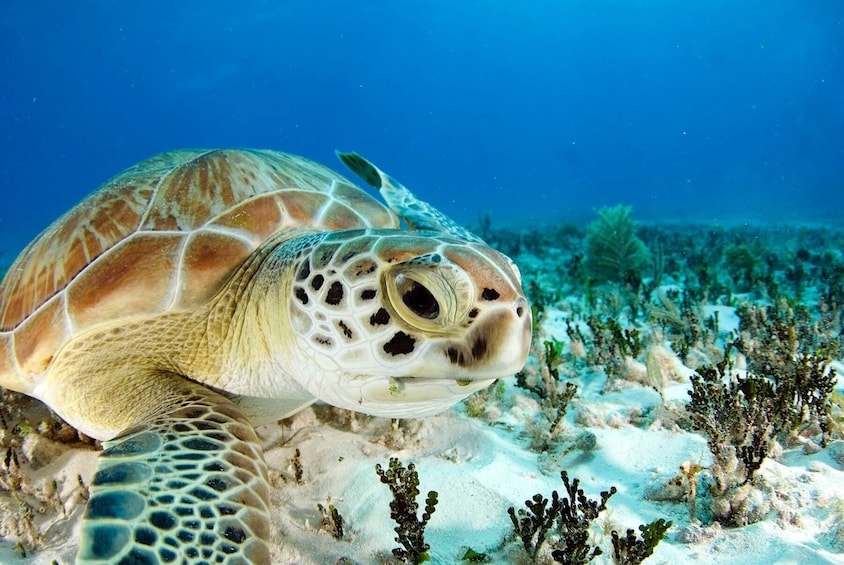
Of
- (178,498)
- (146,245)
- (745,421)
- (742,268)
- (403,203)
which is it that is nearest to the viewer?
(178,498)

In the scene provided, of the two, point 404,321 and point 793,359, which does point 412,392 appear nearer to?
point 404,321

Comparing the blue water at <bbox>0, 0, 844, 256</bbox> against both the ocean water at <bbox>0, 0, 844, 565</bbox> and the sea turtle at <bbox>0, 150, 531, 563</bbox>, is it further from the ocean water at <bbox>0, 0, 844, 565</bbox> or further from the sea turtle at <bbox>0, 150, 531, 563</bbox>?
the sea turtle at <bbox>0, 150, 531, 563</bbox>

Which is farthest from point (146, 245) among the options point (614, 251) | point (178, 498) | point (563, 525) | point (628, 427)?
point (614, 251)

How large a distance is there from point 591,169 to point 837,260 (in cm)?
7940

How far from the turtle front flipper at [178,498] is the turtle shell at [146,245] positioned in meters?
0.65

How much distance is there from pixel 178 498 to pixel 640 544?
4.51 feet

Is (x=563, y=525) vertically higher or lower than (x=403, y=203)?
lower

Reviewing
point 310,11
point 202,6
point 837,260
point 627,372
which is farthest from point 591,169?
point 627,372

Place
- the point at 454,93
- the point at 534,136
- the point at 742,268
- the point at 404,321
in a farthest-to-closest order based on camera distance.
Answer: the point at 534,136 < the point at 454,93 < the point at 742,268 < the point at 404,321

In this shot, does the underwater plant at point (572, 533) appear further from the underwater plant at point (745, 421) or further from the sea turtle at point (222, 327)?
the sea turtle at point (222, 327)

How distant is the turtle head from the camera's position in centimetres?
134

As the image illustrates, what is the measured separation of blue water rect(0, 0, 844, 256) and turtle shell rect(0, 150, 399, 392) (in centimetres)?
3261

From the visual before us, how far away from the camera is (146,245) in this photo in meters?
2.09

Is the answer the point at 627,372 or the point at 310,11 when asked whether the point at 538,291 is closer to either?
the point at 627,372
